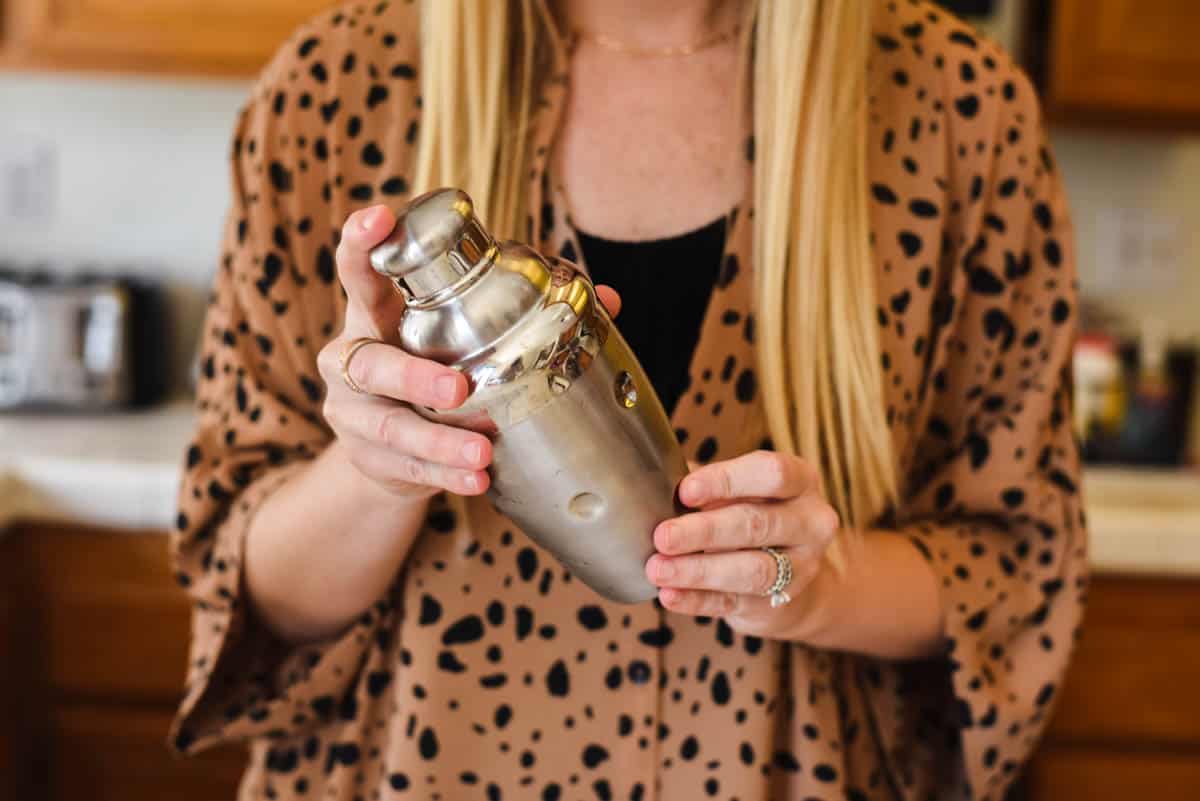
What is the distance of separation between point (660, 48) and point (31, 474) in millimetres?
1082

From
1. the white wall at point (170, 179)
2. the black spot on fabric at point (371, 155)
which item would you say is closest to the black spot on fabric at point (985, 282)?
the black spot on fabric at point (371, 155)

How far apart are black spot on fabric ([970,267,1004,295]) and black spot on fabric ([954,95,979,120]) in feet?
0.37

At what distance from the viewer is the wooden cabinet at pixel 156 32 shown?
5.44ft

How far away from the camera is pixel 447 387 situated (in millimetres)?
473

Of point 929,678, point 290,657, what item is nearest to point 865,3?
point 929,678

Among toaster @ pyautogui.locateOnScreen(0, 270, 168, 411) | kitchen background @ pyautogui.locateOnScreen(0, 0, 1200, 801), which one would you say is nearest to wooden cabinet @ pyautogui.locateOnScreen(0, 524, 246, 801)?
kitchen background @ pyautogui.locateOnScreen(0, 0, 1200, 801)

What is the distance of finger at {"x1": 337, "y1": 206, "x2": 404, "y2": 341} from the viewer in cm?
49

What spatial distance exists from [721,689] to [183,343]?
1.55 metres

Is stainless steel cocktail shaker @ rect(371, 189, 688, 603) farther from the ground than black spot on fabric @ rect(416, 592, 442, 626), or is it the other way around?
stainless steel cocktail shaker @ rect(371, 189, 688, 603)

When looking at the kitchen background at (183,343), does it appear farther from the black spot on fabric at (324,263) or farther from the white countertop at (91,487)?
the black spot on fabric at (324,263)

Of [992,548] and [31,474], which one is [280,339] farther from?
[31,474]

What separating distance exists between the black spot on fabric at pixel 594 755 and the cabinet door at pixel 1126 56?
1301 millimetres

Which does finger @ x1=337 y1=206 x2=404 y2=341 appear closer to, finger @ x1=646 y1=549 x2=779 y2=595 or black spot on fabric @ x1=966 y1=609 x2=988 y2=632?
finger @ x1=646 y1=549 x2=779 y2=595

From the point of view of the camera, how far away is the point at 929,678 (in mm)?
909
